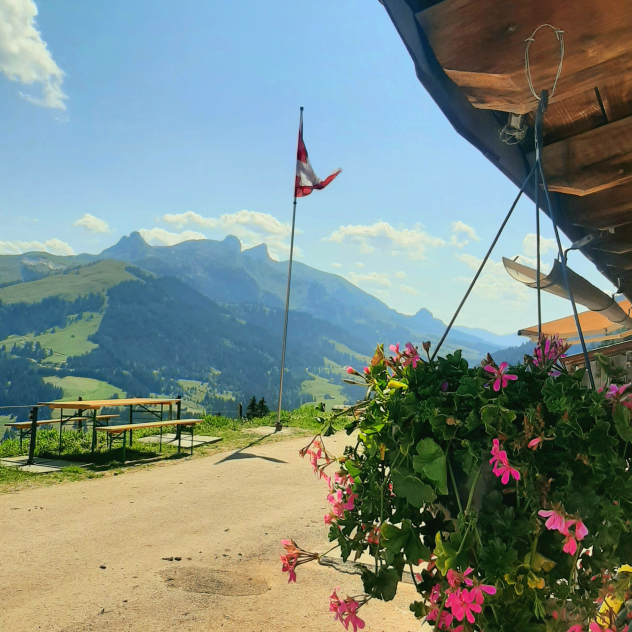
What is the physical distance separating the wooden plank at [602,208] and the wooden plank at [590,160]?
38cm

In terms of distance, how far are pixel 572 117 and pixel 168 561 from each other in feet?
12.1

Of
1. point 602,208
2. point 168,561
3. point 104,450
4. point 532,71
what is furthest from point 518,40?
point 104,450

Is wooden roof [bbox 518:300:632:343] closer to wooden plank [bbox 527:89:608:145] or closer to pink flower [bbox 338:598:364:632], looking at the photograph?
wooden plank [bbox 527:89:608:145]

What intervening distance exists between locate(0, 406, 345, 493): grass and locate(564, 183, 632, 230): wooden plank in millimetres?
2974

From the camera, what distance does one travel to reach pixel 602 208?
257cm

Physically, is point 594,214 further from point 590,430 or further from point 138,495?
point 138,495

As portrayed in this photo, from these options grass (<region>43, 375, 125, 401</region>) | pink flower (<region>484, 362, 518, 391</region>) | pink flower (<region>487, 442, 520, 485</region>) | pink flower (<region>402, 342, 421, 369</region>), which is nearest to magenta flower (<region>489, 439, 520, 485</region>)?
pink flower (<region>487, 442, 520, 485</region>)

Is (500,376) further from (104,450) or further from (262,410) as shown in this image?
(262,410)

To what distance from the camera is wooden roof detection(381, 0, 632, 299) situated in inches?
41.9

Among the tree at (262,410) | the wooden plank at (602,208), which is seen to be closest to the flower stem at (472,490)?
the wooden plank at (602,208)

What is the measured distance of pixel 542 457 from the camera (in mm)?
977

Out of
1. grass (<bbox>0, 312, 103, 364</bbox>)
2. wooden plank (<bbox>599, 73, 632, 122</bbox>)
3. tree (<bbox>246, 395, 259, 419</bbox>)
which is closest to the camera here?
wooden plank (<bbox>599, 73, 632, 122</bbox>)

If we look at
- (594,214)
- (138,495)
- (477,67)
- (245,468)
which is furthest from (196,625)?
(245,468)

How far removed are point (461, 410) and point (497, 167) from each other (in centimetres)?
119
